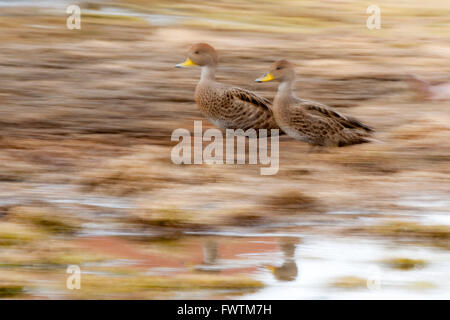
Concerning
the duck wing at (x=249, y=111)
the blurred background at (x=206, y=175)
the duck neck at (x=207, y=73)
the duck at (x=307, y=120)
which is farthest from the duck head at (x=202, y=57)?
the blurred background at (x=206, y=175)

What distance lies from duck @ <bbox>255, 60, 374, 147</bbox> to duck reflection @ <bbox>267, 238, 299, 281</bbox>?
166 cm

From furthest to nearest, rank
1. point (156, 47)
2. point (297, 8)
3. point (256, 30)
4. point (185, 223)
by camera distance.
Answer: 1. point (297, 8)
2. point (256, 30)
3. point (156, 47)
4. point (185, 223)

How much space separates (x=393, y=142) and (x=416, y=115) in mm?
803

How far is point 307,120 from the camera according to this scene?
8180mm

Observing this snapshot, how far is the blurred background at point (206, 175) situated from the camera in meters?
6.23

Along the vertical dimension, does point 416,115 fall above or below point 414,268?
above

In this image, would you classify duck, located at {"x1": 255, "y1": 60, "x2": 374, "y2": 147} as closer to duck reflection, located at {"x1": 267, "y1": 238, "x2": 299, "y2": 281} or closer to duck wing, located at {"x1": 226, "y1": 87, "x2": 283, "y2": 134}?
duck wing, located at {"x1": 226, "y1": 87, "x2": 283, "y2": 134}

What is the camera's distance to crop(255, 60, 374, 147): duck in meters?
8.20

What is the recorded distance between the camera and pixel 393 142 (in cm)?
865

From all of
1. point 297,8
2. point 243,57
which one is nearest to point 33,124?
point 243,57

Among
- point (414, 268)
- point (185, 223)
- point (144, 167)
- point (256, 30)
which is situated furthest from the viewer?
point (256, 30)

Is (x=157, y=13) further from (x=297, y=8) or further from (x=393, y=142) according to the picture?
(x=393, y=142)

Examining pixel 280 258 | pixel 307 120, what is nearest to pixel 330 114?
pixel 307 120

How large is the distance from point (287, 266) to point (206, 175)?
1.69 metres
